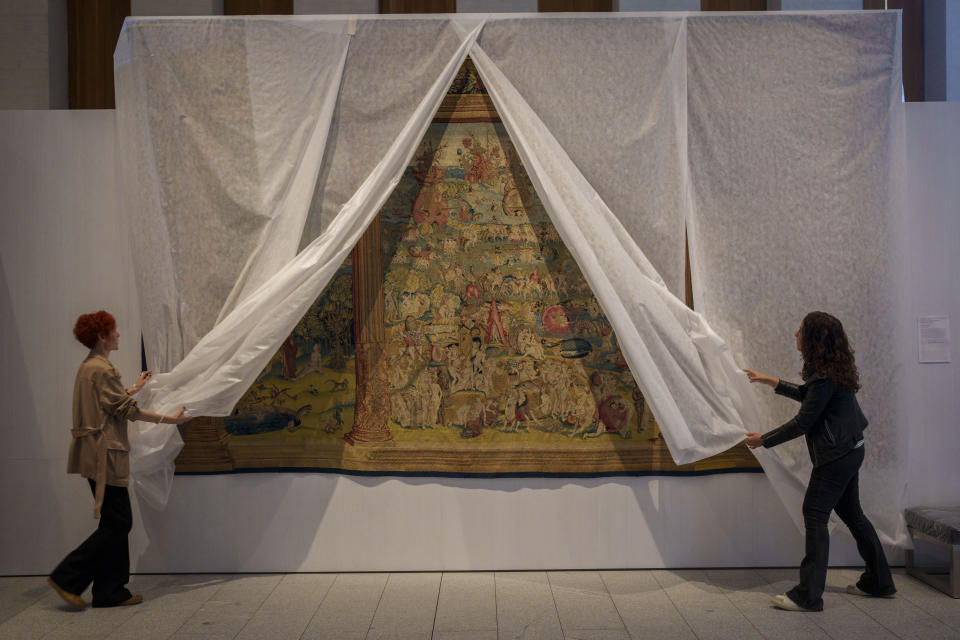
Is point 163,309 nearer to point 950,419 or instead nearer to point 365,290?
Answer: point 365,290

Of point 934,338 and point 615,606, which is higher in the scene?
point 934,338

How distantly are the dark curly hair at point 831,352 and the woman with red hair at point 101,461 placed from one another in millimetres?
2755

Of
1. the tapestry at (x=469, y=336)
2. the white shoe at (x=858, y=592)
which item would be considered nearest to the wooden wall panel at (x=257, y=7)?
the tapestry at (x=469, y=336)

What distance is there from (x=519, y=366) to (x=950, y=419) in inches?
84.2

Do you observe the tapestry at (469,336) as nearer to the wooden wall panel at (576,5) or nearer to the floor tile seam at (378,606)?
the floor tile seam at (378,606)

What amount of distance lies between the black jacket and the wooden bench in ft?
2.01

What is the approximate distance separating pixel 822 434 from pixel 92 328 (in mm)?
3170

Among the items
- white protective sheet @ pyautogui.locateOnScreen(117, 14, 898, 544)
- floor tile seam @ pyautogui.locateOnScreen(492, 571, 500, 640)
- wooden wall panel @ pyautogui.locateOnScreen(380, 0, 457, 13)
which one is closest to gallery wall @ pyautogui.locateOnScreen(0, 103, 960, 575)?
floor tile seam @ pyautogui.locateOnScreen(492, 571, 500, 640)

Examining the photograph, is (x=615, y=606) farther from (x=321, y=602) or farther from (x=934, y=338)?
(x=934, y=338)

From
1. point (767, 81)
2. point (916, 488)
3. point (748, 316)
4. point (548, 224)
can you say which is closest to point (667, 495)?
point (748, 316)

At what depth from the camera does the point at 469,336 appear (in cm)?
393

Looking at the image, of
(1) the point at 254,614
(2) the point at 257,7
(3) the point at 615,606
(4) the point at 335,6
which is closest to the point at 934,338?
(3) the point at 615,606

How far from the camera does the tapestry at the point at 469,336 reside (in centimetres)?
392

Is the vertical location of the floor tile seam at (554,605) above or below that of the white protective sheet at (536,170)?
below
